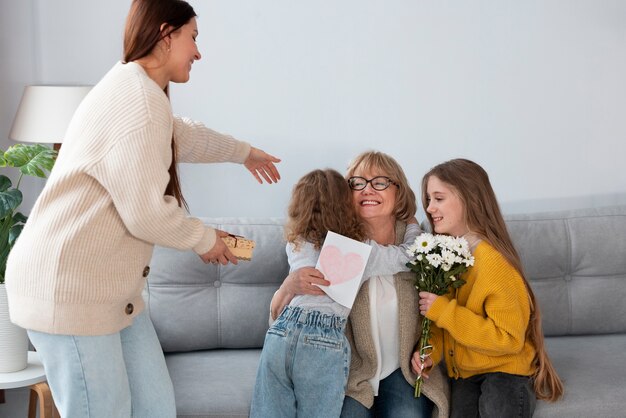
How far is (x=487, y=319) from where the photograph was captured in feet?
8.60

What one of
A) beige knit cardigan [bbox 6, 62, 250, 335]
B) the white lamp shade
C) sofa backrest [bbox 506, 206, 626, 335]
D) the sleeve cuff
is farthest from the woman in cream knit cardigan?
sofa backrest [bbox 506, 206, 626, 335]

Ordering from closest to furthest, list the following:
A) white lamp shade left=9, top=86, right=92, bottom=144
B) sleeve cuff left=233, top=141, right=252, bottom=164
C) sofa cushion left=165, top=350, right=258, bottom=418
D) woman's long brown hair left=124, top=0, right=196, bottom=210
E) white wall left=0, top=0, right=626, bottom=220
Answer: woman's long brown hair left=124, top=0, right=196, bottom=210, sleeve cuff left=233, top=141, right=252, bottom=164, sofa cushion left=165, top=350, right=258, bottom=418, white lamp shade left=9, top=86, right=92, bottom=144, white wall left=0, top=0, right=626, bottom=220

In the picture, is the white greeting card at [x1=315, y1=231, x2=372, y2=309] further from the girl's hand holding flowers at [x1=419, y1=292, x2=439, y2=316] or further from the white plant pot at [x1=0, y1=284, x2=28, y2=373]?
the white plant pot at [x1=0, y1=284, x2=28, y2=373]

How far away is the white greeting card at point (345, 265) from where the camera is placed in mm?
2709

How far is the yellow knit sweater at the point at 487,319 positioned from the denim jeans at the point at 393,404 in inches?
5.3

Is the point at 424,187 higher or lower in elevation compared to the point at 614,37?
lower

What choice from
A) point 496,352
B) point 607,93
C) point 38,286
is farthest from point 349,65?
point 38,286

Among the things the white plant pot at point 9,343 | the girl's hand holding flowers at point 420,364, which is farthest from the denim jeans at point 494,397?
the white plant pot at point 9,343

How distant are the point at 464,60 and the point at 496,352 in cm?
141

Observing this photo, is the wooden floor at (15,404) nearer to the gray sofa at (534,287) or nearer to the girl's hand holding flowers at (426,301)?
the gray sofa at (534,287)

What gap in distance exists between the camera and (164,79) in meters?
2.17

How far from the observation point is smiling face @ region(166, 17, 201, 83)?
7.00ft

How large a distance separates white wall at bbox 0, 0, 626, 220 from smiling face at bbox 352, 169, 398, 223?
728 mm

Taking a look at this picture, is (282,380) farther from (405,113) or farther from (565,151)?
(565,151)
